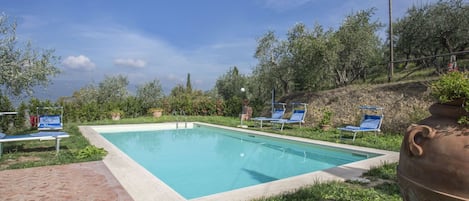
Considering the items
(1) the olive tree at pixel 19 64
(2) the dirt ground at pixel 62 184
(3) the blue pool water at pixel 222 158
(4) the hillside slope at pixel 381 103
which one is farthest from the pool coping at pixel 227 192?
(4) the hillside slope at pixel 381 103

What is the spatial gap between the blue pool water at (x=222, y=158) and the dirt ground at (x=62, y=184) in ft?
4.08

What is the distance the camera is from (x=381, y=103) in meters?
10.9

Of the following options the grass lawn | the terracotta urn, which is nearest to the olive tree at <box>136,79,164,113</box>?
the grass lawn

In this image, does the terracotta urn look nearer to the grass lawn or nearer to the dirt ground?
the grass lawn

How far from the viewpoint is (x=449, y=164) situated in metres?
1.99

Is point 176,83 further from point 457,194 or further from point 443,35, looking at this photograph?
point 457,194

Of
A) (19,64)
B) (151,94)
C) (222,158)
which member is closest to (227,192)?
(222,158)

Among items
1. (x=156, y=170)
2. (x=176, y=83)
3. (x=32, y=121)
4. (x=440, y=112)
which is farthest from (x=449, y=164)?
(x=176, y=83)

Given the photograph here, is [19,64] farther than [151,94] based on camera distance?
No

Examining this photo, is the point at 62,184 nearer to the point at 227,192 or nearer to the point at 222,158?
the point at 227,192

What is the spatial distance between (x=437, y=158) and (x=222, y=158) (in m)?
6.29

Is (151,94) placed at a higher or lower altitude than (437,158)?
higher

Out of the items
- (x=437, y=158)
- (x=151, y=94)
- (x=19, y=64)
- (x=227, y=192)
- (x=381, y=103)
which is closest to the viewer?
(x=437, y=158)

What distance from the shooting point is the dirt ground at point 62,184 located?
3848 mm
